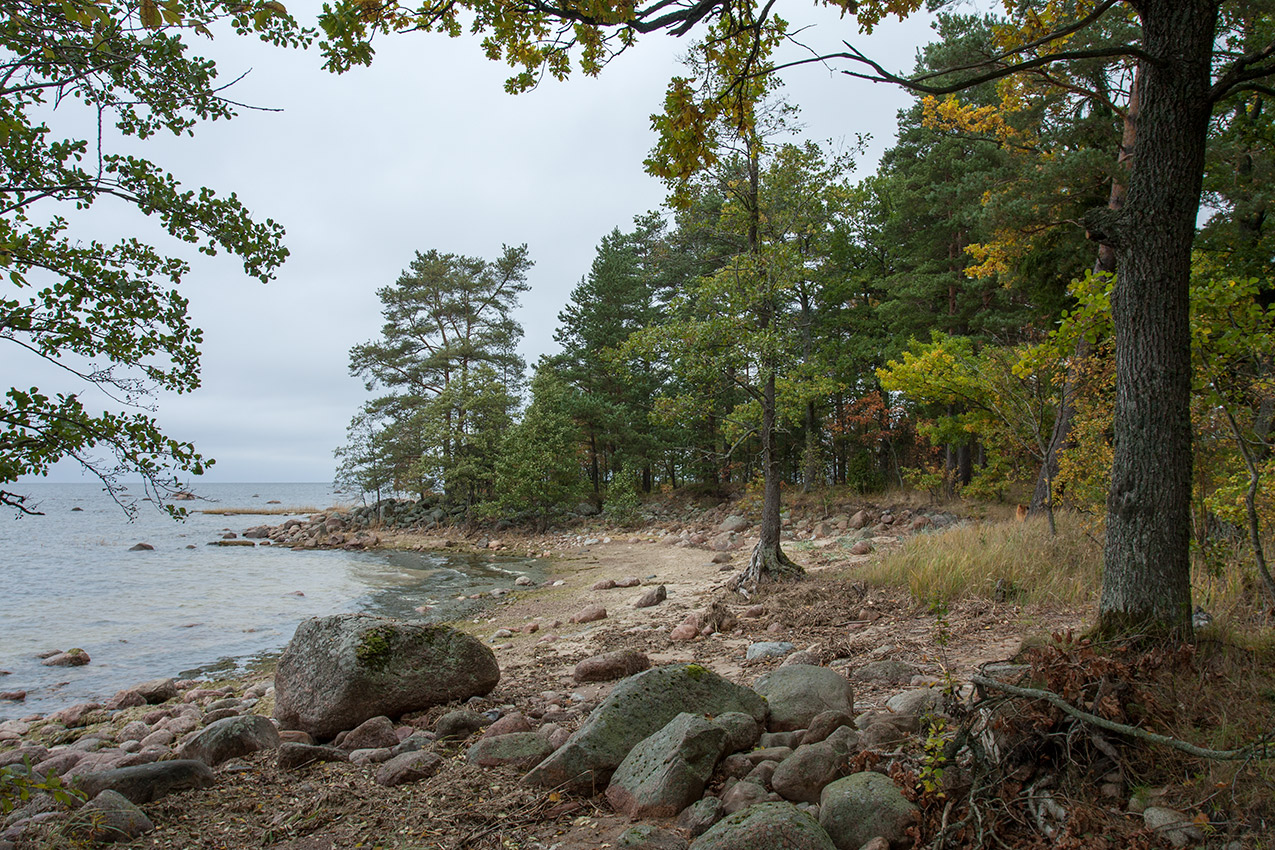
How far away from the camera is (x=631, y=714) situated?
12.6 feet

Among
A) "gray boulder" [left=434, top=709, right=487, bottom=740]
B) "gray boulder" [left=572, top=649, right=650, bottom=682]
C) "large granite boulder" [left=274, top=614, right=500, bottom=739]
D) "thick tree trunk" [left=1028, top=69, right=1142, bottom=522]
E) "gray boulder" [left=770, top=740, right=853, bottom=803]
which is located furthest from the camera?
"thick tree trunk" [left=1028, top=69, right=1142, bottom=522]

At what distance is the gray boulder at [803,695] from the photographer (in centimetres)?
407

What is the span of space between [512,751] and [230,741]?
223cm

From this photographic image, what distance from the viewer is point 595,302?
95.2ft

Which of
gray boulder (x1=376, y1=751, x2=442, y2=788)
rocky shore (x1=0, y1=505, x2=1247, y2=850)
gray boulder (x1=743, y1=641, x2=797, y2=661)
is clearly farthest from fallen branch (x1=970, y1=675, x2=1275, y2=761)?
gray boulder (x1=743, y1=641, x2=797, y2=661)

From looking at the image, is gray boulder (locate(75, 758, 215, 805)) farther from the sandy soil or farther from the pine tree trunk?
the pine tree trunk

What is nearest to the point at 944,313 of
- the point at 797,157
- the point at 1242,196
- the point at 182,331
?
the point at 1242,196

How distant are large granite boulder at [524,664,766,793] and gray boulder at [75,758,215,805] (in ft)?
7.10

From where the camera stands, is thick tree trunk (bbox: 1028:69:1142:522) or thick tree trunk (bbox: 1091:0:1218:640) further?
thick tree trunk (bbox: 1028:69:1142:522)

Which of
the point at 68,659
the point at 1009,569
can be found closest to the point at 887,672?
the point at 1009,569

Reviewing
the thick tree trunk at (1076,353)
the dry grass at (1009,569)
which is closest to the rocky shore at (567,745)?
the dry grass at (1009,569)

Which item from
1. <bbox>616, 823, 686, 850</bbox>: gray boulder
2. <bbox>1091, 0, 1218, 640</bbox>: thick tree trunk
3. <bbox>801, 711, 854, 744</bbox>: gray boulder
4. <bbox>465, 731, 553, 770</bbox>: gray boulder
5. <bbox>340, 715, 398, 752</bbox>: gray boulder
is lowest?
<bbox>340, 715, 398, 752</bbox>: gray boulder

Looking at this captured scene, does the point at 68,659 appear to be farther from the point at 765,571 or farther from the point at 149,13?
the point at 149,13

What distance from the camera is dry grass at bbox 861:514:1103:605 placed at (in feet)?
21.1
